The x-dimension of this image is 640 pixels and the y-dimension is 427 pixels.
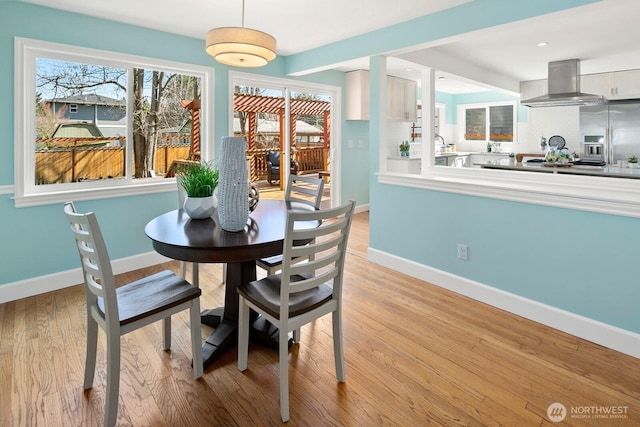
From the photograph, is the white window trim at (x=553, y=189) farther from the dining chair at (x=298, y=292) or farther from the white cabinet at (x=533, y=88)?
the white cabinet at (x=533, y=88)

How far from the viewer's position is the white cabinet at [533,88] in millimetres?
6727

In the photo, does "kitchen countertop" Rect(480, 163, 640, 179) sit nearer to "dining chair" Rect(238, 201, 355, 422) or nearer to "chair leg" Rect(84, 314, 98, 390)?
"dining chair" Rect(238, 201, 355, 422)

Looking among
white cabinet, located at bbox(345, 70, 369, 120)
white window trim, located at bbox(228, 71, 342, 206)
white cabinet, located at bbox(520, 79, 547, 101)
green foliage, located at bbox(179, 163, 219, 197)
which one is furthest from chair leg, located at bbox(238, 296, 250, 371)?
white cabinet, located at bbox(520, 79, 547, 101)

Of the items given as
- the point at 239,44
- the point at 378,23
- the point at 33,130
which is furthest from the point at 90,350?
the point at 378,23

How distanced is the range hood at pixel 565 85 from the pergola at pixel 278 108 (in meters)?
3.11

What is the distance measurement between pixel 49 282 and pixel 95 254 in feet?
6.95

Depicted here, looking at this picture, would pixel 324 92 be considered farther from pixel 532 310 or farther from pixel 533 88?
pixel 532 310

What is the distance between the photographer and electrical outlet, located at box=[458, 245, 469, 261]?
311 centimetres

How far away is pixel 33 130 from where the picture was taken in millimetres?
3076

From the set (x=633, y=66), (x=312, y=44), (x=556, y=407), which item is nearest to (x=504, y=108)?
(x=633, y=66)

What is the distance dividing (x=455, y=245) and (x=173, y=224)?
2.26 m

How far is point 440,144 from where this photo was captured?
27.1ft

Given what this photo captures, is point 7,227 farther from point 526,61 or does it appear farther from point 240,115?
point 526,61

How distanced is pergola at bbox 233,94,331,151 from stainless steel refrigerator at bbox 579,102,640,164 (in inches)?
183
